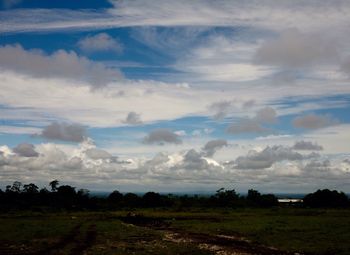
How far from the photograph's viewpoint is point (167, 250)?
38594mm

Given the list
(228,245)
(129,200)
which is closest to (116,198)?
(129,200)

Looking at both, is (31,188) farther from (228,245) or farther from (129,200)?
(228,245)

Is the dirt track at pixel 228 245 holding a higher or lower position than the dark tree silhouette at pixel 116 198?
lower

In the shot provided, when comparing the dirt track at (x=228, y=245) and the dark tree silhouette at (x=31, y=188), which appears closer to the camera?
the dirt track at (x=228, y=245)

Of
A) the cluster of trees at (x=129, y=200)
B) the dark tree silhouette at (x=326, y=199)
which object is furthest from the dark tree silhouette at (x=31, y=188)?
the dark tree silhouette at (x=326, y=199)

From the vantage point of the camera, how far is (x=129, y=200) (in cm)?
15650

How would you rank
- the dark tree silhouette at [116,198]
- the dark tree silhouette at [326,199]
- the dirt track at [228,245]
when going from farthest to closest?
the dark tree silhouette at [116,198]
the dark tree silhouette at [326,199]
the dirt track at [228,245]

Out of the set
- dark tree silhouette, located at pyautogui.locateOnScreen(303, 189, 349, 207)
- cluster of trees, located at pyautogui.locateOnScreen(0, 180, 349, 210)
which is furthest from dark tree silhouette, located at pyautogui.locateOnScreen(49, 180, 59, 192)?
dark tree silhouette, located at pyautogui.locateOnScreen(303, 189, 349, 207)

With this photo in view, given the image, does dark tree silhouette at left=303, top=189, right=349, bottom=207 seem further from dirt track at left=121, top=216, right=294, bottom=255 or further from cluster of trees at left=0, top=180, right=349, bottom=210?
dirt track at left=121, top=216, right=294, bottom=255

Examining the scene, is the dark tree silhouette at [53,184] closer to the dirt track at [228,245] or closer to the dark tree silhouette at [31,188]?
the dark tree silhouette at [31,188]

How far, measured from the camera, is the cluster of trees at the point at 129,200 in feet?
475

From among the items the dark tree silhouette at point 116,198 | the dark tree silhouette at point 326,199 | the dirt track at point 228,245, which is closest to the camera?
the dirt track at point 228,245

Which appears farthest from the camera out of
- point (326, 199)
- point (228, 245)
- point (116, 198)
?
point (116, 198)

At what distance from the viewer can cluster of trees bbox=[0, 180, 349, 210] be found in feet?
475
